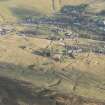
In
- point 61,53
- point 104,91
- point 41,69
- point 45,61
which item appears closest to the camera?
point 104,91

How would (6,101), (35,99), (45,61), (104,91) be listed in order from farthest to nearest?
(45,61) < (104,91) < (35,99) < (6,101)

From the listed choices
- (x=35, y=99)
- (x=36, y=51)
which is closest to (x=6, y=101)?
(x=35, y=99)

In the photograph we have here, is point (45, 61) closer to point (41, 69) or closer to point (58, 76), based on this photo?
point (41, 69)

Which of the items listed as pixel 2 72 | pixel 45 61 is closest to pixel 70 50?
pixel 45 61

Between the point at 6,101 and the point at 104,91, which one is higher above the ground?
the point at 6,101

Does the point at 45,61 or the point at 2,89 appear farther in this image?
the point at 45,61

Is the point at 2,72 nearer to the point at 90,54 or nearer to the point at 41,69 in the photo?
the point at 41,69

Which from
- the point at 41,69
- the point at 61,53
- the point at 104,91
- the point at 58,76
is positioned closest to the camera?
the point at 104,91

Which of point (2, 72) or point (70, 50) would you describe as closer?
point (2, 72)

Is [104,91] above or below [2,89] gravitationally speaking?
below
